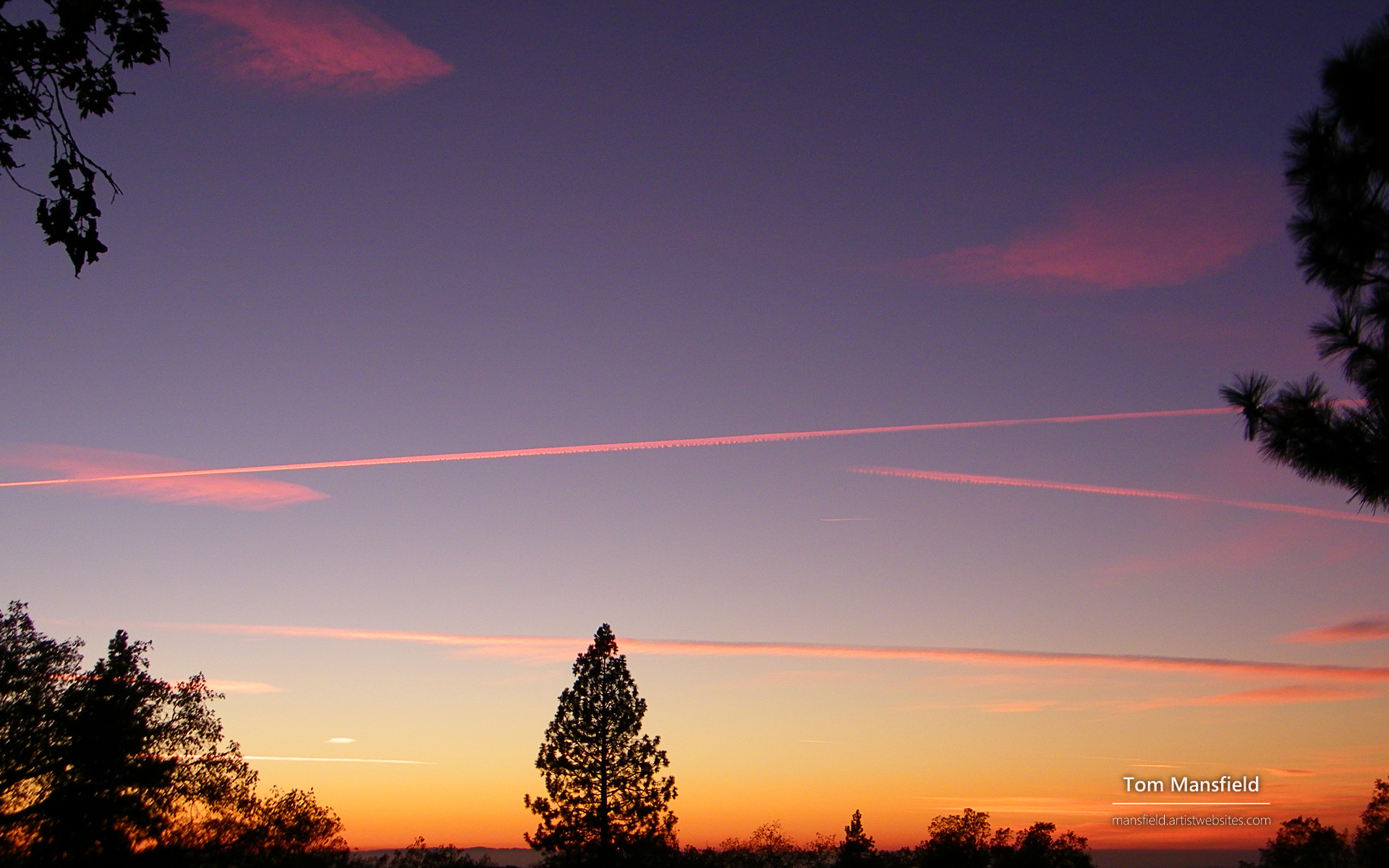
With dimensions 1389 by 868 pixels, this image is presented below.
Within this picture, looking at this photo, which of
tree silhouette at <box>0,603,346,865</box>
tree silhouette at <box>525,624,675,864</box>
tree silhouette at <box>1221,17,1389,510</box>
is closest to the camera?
tree silhouette at <box>1221,17,1389,510</box>

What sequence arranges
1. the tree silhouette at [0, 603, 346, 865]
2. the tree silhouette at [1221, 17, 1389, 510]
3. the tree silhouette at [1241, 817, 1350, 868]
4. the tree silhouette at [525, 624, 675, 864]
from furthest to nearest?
1. the tree silhouette at [1241, 817, 1350, 868]
2. the tree silhouette at [525, 624, 675, 864]
3. the tree silhouette at [0, 603, 346, 865]
4. the tree silhouette at [1221, 17, 1389, 510]

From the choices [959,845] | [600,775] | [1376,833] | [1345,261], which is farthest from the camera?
[959,845]

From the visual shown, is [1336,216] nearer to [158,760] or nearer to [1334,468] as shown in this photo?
[1334,468]

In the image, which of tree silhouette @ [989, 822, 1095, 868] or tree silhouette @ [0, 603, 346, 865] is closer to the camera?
tree silhouette @ [0, 603, 346, 865]

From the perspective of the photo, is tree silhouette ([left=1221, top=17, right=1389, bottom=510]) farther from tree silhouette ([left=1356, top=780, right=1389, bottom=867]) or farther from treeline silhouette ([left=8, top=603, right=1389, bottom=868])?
tree silhouette ([left=1356, top=780, right=1389, bottom=867])

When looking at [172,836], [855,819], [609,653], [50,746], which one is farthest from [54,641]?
[855,819]

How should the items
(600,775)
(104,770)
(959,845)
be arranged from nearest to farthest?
(104,770) → (600,775) → (959,845)

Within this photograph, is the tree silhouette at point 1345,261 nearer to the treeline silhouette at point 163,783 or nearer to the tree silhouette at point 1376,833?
the treeline silhouette at point 163,783

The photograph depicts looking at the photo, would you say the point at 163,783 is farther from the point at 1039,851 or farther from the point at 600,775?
the point at 1039,851

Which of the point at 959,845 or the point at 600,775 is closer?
the point at 600,775

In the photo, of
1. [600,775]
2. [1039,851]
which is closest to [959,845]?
[1039,851]

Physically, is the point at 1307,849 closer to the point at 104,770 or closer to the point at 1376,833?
the point at 1376,833

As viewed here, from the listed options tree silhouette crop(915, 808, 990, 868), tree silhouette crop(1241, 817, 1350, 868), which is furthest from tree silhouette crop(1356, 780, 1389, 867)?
tree silhouette crop(915, 808, 990, 868)

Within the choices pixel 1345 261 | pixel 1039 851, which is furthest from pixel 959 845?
pixel 1345 261
